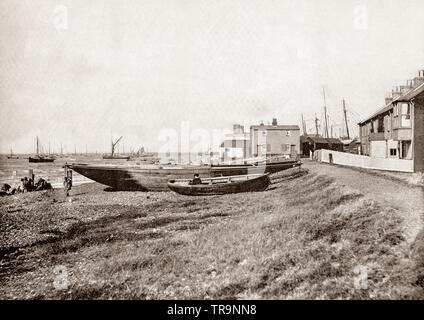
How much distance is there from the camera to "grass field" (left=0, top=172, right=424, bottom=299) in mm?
7133

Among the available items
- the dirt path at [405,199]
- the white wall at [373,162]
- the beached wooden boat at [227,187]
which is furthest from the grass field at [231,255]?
the white wall at [373,162]

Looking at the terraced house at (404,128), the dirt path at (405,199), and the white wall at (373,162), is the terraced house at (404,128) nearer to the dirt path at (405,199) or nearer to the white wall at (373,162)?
the white wall at (373,162)

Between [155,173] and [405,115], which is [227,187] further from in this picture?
[405,115]

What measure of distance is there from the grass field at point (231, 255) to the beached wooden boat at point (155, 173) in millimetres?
11523

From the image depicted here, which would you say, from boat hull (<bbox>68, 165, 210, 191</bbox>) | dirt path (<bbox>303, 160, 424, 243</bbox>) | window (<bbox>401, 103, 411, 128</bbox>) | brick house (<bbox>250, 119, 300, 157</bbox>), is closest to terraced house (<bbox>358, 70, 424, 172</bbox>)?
window (<bbox>401, 103, 411, 128</bbox>)

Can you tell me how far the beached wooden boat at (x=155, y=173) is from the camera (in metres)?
27.3

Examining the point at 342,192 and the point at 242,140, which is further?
the point at 242,140

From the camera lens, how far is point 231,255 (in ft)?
31.4

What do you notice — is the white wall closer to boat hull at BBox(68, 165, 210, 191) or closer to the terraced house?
the terraced house

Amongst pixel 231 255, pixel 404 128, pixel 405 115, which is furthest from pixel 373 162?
pixel 231 255
